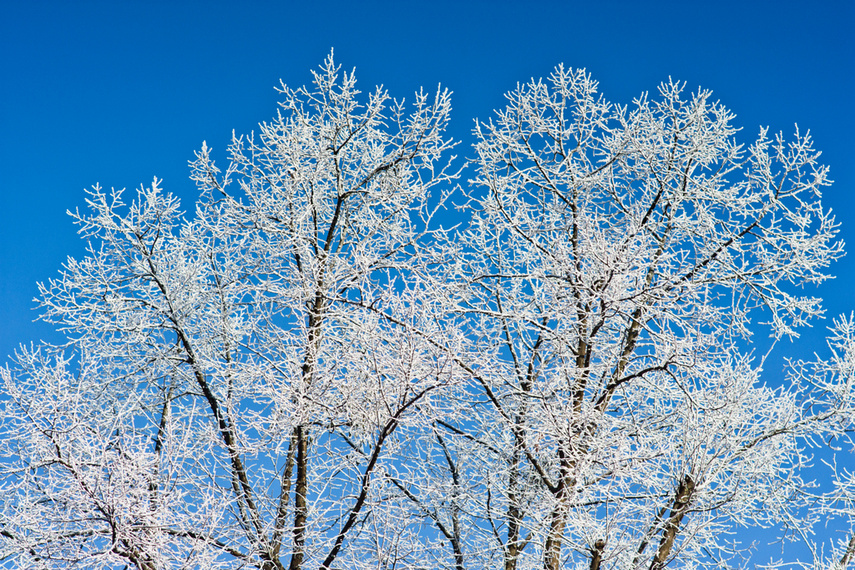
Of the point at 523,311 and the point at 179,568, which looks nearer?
the point at 179,568

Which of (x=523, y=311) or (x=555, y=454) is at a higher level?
(x=523, y=311)

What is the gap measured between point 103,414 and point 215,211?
233 centimetres

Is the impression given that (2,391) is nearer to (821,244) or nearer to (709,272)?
(709,272)

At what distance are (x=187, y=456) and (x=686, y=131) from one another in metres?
5.69

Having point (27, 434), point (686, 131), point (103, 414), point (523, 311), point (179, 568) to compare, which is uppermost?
point (686, 131)

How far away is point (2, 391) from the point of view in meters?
5.96

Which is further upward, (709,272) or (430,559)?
(709,272)

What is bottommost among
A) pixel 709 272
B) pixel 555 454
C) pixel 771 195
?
pixel 555 454

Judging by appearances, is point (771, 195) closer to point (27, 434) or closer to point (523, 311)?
point (523, 311)

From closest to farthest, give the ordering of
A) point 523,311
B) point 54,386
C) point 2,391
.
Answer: point 54,386, point 2,391, point 523,311

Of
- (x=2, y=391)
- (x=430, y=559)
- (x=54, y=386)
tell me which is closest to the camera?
(x=54, y=386)

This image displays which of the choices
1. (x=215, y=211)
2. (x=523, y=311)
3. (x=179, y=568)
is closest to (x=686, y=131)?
Answer: (x=523, y=311)

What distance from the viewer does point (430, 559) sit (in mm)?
6512

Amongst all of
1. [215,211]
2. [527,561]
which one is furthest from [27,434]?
[527,561]
